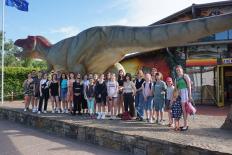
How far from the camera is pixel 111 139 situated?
7.16 m

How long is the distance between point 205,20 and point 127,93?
116 inches

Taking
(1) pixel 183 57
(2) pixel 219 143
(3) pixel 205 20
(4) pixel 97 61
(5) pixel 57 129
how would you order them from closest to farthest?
1. (2) pixel 219 143
2. (3) pixel 205 20
3. (5) pixel 57 129
4. (4) pixel 97 61
5. (1) pixel 183 57

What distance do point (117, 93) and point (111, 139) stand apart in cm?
226

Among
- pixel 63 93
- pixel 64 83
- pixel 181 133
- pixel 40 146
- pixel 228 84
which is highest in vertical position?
pixel 228 84

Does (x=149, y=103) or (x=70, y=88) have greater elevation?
(x=70, y=88)

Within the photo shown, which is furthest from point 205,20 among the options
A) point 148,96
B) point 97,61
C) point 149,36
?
point 97,61

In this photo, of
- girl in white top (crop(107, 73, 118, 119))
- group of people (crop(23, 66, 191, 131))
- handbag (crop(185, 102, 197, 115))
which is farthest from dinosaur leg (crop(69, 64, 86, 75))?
handbag (crop(185, 102, 197, 115))

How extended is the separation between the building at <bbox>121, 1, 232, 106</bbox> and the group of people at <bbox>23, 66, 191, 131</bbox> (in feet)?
32.7

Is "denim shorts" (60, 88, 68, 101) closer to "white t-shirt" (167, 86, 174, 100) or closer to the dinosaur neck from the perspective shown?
the dinosaur neck

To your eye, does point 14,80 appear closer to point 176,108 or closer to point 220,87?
point 220,87

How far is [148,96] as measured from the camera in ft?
27.9

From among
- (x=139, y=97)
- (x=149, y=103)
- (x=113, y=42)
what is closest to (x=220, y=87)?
(x=139, y=97)

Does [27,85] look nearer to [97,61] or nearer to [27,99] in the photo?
[27,99]

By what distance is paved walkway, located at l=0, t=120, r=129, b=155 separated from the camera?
6.92 meters
